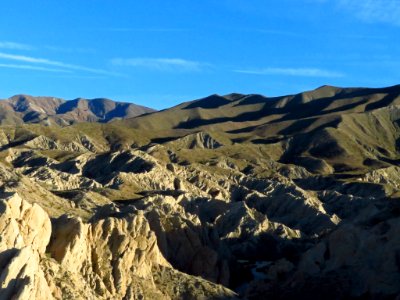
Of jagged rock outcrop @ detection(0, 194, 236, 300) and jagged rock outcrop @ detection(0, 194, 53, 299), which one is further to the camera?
jagged rock outcrop @ detection(0, 194, 236, 300)

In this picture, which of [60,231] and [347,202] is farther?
[347,202]

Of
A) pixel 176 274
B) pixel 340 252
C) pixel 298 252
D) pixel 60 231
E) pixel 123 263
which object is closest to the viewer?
pixel 60 231

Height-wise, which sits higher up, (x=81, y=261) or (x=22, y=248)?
(x=22, y=248)

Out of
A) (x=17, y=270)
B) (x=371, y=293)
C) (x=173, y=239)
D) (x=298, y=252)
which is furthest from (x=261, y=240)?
(x=17, y=270)

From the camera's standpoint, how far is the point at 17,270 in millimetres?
55000

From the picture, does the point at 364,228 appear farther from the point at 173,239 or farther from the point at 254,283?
the point at 173,239

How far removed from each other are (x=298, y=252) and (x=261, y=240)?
357 inches

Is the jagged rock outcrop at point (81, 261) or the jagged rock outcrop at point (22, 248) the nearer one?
the jagged rock outcrop at point (22, 248)

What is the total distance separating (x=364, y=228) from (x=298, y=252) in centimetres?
3759

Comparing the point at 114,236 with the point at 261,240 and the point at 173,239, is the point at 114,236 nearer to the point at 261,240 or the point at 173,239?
the point at 173,239

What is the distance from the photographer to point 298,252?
140m

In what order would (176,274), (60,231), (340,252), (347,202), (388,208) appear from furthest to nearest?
(347,202)
(388,208)
(340,252)
(176,274)
(60,231)

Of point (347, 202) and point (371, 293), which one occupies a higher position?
point (347, 202)

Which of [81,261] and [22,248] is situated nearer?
[22,248]
